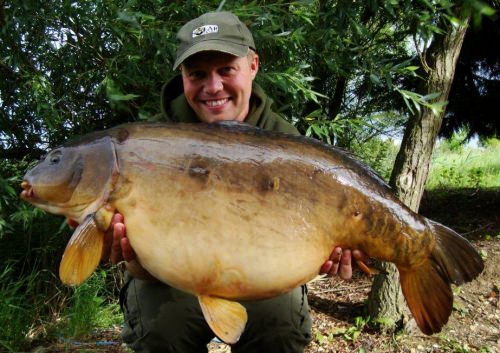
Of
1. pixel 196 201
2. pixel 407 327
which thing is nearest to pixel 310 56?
pixel 407 327

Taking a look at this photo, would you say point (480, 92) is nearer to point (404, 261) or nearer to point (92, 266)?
point (404, 261)

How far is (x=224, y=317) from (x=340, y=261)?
1.37 ft

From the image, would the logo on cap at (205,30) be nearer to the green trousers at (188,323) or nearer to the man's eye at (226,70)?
the man's eye at (226,70)

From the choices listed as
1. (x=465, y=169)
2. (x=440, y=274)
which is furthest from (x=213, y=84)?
(x=465, y=169)

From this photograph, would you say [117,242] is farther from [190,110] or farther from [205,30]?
[205,30]

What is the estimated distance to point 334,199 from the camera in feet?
4.96

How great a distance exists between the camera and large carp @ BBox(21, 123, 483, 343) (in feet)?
4.69

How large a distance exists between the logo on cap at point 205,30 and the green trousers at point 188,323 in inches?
37.9

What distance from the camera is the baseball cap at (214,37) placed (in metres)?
1.83

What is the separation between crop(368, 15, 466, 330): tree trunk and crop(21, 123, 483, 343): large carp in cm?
160

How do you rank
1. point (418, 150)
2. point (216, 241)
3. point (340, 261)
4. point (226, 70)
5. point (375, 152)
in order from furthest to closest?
point (375, 152) < point (418, 150) < point (226, 70) < point (340, 261) < point (216, 241)

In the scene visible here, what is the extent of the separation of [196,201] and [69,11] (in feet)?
4.95

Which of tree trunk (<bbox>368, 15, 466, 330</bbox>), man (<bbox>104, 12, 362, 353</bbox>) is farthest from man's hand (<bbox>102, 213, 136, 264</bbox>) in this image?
tree trunk (<bbox>368, 15, 466, 330</bbox>)

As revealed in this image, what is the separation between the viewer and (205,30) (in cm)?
187
